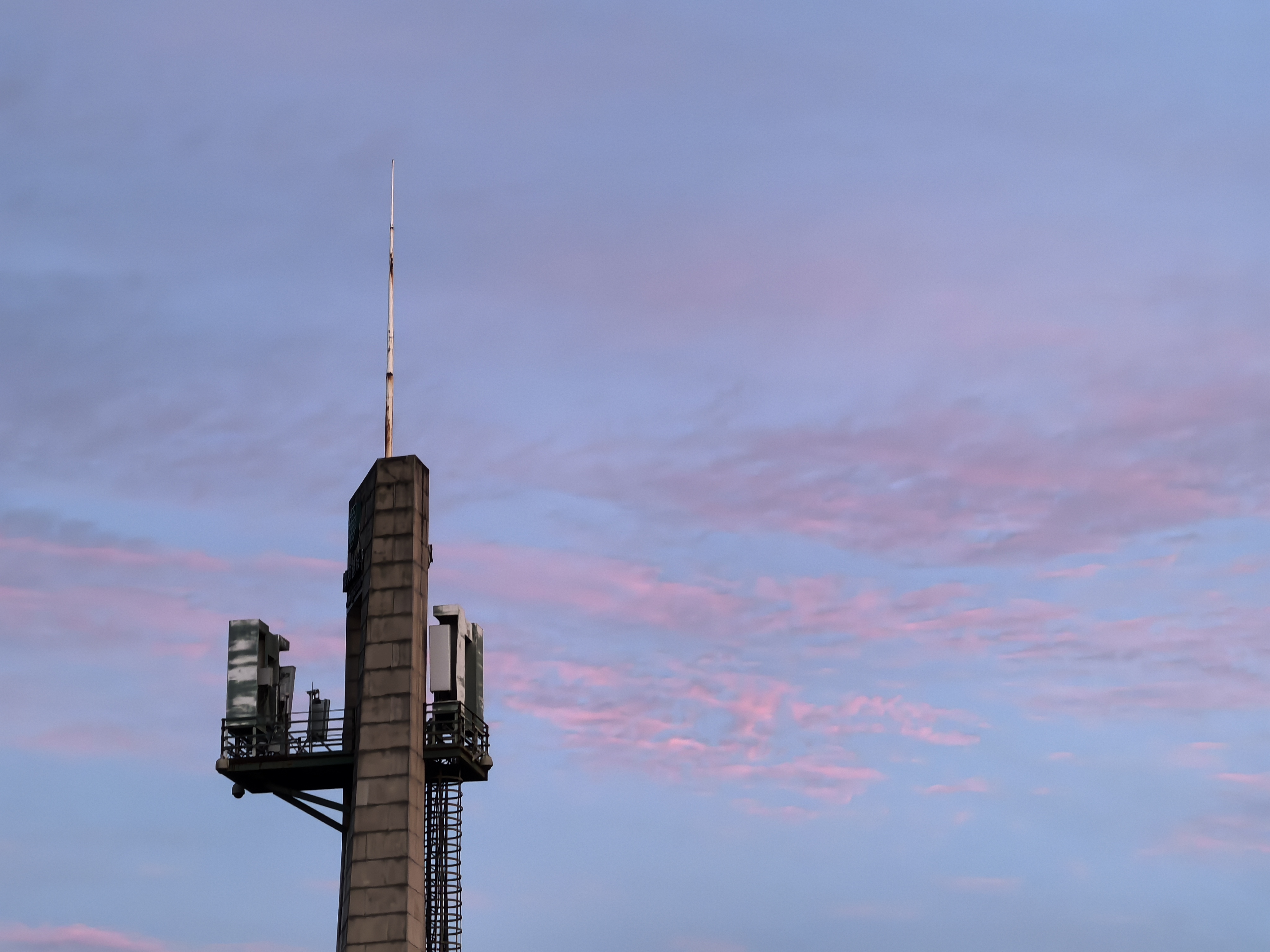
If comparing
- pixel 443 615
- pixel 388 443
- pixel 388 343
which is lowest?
pixel 443 615

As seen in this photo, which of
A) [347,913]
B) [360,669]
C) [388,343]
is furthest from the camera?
[388,343]

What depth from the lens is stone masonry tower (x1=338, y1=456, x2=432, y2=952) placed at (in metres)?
81.2

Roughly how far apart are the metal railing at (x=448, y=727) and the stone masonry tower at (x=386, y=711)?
0.50 meters

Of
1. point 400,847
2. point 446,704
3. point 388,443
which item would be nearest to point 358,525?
point 388,443

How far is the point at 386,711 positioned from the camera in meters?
84.1

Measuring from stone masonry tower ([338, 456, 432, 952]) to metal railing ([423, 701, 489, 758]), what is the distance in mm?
503

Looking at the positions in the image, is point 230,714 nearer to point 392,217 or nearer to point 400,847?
point 400,847

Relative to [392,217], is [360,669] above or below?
below

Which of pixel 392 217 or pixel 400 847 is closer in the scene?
pixel 400 847

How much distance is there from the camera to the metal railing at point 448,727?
85.1 metres

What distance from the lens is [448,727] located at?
8550 cm

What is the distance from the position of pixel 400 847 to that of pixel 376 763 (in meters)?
3.77

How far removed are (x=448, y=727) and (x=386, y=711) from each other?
295 cm

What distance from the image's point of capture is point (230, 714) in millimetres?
88000
